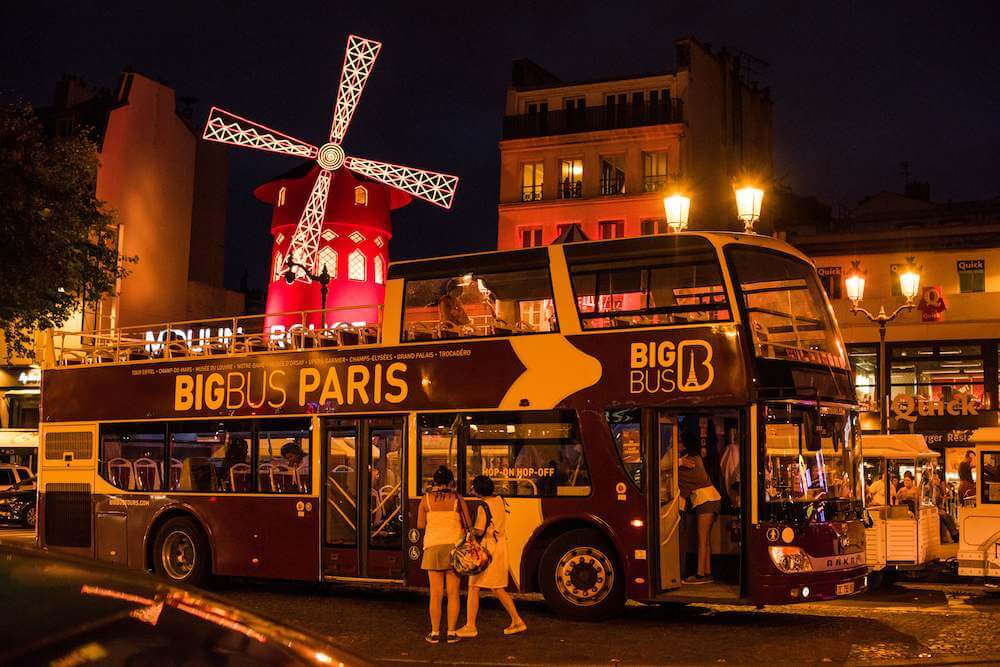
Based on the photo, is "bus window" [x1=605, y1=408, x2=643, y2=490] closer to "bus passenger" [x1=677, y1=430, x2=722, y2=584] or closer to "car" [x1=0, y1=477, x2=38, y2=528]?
"bus passenger" [x1=677, y1=430, x2=722, y2=584]

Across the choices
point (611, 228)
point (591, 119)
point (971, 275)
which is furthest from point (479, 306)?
point (591, 119)

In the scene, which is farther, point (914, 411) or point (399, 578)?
point (914, 411)

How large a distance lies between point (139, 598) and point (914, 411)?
34475 mm

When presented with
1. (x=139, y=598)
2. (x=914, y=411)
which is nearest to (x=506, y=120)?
(x=914, y=411)

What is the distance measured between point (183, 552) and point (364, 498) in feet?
12.0

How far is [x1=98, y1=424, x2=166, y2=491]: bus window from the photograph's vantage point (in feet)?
58.1

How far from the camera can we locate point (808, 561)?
1277 cm

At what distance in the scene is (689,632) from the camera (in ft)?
42.9

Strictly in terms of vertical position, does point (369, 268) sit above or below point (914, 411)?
above

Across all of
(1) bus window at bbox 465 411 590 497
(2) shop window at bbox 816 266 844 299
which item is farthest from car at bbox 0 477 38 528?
(2) shop window at bbox 816 266 844 299

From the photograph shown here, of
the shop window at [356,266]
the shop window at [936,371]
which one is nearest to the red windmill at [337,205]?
the shop window at [356,266]

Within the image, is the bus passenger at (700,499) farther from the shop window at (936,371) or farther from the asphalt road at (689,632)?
the shop window at (936,371)

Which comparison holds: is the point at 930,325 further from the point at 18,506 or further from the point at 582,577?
the point at 18,506

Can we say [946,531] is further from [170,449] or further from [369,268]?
[369,268]
